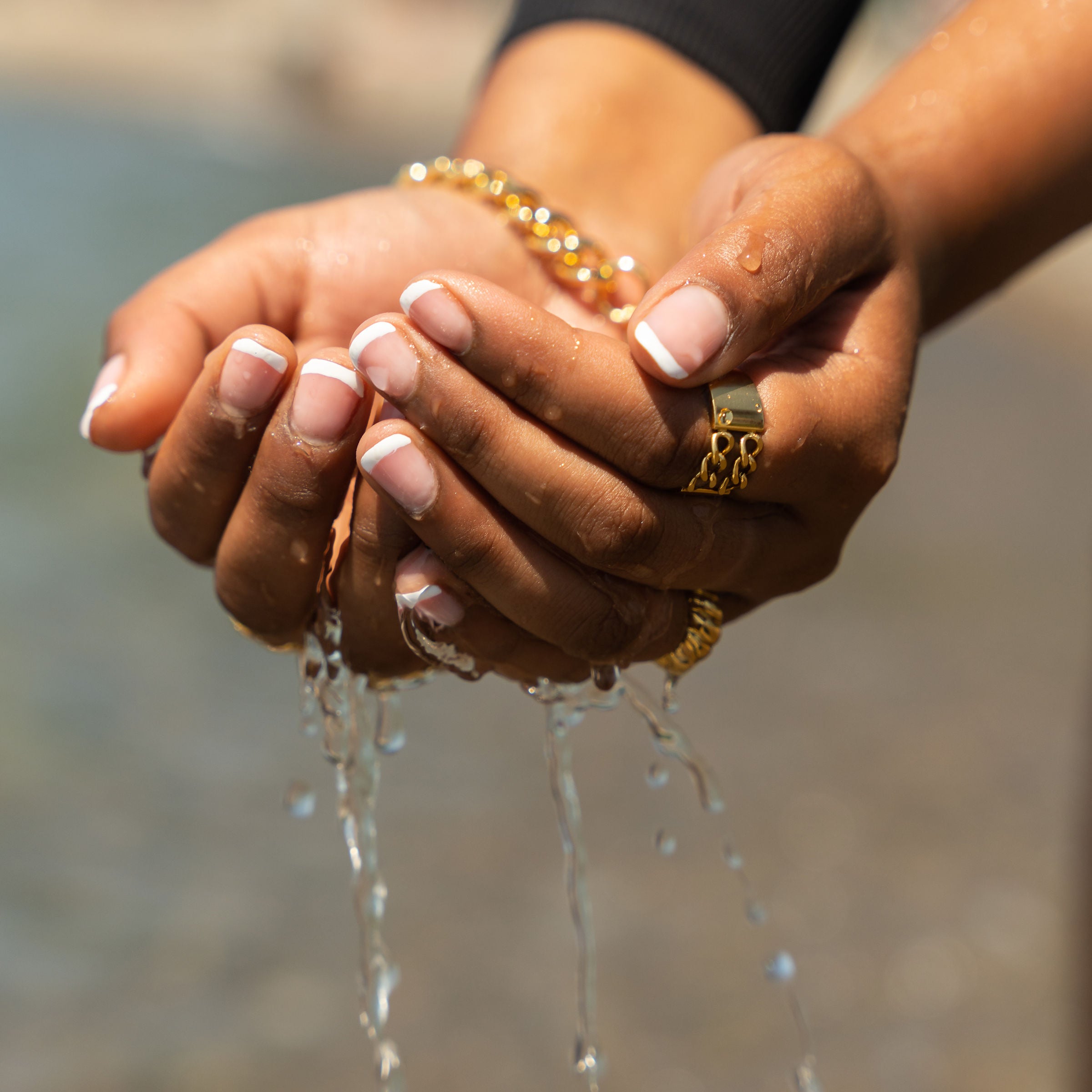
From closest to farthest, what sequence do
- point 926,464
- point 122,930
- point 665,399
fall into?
point 665,399, point 122,930, point 926,464

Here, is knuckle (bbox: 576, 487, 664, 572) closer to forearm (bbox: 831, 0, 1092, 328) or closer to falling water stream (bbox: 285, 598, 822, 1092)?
falling water stream (bbox: 285, 598, 822, 1092)

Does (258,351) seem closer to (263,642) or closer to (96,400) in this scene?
(96,400)

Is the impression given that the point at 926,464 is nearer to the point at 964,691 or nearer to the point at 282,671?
the point at 964,691

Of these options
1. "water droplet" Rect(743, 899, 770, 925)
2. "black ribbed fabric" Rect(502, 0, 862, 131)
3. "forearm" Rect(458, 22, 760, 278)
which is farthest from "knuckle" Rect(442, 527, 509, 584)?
"water droplet" Rect(743, 899, 770, 925)

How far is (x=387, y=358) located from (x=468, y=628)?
1.30 feet

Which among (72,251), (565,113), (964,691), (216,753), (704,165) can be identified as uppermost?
(72,251)

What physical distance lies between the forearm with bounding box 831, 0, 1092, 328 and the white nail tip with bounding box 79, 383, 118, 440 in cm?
108

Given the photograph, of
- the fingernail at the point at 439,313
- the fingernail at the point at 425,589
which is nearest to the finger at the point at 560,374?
the fingernail at the point at 439,313

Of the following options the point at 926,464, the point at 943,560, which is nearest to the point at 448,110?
the point at 926,464

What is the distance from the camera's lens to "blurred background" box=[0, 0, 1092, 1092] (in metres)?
3.10

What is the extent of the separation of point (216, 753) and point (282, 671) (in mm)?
599

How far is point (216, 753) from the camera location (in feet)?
13.4

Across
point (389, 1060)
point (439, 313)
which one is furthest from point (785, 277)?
point (389, 1060)

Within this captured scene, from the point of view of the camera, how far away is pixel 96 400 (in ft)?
5.18
